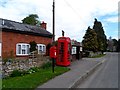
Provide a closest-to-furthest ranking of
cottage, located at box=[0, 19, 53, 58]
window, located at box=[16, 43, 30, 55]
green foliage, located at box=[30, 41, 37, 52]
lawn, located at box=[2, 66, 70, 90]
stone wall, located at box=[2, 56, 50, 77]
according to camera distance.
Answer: lawn, located at box=[2, 66, 70, 90] → stone wall, located at box=[2, 56, 50, 77] → cottage, located at box=[0, 19, 53, 58] → window, located at box=[16, 43, 30, 55] → green foliage, located at box=[30, 41, 37, 52]

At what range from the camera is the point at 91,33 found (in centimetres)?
6894

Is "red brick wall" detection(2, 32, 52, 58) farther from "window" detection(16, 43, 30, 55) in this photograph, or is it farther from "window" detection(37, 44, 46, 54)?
"window" detection(37, 44, 46, 54)

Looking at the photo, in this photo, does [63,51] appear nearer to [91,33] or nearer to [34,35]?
[34,35]

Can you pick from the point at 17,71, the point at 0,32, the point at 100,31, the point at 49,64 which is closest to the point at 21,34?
the point at 0,32

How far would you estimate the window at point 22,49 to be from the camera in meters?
28.7

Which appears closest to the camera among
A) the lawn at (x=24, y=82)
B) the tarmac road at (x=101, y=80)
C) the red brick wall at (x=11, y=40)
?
the lawn at (x=24, y=82)

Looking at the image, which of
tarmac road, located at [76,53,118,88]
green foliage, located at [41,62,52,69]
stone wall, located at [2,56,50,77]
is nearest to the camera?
tarmac road, located at [76,53,118,88]

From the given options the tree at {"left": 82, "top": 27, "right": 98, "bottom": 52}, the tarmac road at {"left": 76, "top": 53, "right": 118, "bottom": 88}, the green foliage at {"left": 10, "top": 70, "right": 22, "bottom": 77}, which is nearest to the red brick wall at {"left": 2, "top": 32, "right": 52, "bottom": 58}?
the green foliage at {"left": 10, "top": 70, "right": 22, "bottom": 77}

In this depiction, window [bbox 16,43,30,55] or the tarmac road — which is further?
window [bbox 16,43,30,55]

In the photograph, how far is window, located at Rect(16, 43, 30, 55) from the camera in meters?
28.7

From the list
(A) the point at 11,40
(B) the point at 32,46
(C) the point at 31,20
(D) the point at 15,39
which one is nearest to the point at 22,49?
(B) the point at 32,46

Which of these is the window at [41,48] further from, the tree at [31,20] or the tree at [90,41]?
the tree at [31,20]

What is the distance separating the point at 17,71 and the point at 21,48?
9687mm

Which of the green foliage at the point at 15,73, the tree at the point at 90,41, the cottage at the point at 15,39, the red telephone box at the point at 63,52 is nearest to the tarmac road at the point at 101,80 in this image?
the green foliage at the point at 15,73
